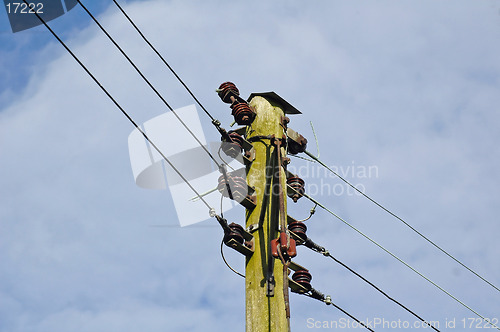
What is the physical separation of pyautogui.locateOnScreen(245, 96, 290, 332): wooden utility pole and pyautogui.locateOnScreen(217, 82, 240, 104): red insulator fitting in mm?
270

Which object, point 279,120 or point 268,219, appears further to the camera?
point 279,120

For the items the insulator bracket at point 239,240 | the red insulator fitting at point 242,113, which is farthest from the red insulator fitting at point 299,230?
the red insulator fitting at point 242,113

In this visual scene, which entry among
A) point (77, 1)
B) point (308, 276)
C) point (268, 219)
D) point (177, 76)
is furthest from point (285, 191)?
point (77, 1)

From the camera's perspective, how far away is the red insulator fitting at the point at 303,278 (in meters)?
7.94

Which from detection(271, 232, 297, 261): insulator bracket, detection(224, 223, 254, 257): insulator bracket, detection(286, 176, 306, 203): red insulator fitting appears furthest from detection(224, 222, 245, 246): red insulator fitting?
detection(286, 176, 306, 203): red insulator fitting

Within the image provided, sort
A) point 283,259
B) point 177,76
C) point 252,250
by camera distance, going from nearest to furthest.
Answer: point 283,259 < point 252,250 < point 177,76

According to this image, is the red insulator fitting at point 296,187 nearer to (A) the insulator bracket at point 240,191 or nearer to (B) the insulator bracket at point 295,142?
(B) the insulator bracket at point 295,142

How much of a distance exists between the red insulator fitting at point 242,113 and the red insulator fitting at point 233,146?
11.3 inches

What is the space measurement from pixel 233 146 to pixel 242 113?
48cm

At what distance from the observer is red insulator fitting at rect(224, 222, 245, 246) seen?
726 centimetres

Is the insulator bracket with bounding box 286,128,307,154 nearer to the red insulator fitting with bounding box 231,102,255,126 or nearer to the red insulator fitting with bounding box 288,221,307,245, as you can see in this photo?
the red insulator fitting with bounding box 231,102,255,126

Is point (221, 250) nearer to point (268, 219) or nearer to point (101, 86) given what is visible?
point (268, 219)

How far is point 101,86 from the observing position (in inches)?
292

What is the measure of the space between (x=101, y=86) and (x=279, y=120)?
6.99 ft
